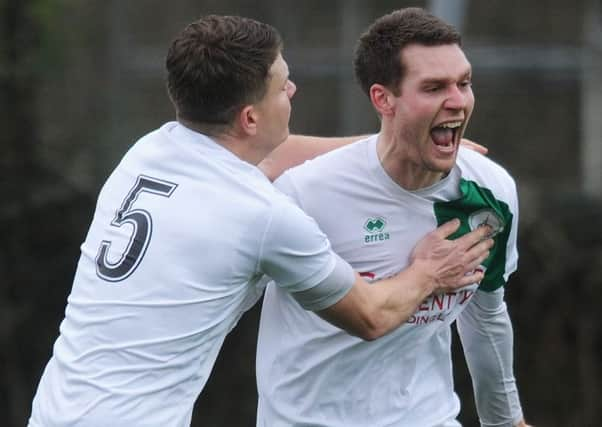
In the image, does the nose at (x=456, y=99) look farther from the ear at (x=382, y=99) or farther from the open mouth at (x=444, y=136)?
the ear at (x=382, y=99)

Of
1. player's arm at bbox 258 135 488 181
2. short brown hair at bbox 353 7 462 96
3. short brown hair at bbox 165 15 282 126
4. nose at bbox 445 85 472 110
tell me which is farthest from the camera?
player's arm at bbox 258 135 488 181

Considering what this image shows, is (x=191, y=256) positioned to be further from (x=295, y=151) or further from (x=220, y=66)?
(x=295, y=151)

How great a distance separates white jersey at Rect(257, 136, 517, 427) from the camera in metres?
4.45

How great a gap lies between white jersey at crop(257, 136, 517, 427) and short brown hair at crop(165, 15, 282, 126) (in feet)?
1.91

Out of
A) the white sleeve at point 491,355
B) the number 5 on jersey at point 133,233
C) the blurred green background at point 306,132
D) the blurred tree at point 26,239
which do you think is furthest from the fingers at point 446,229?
the blurred tree at point 26,239

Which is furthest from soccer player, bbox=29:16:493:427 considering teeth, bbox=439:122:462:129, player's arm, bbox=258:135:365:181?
player's arm, bbox=258:135:365:181

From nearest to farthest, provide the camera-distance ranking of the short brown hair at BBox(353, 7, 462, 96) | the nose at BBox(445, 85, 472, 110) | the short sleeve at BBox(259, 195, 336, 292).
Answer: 1. the short sleeve at BBox(259, 195, 336, 292)
2. the nose at BBox(445, 85, 472, 110)
3. the short brown hair at BBox(353, 7, 462, 96)

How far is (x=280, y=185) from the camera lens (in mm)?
4543

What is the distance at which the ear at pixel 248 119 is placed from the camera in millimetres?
4020

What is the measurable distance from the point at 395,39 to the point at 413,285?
0.82 meters

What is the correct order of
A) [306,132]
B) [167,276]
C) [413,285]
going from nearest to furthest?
[167,276] < [413,285] < [306,132]

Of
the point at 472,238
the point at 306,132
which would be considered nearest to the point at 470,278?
the point at 472,238

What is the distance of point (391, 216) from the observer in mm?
4465

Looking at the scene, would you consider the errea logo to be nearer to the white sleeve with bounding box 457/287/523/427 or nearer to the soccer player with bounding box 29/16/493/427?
the soccer player with bounding box 29/16/493/427
